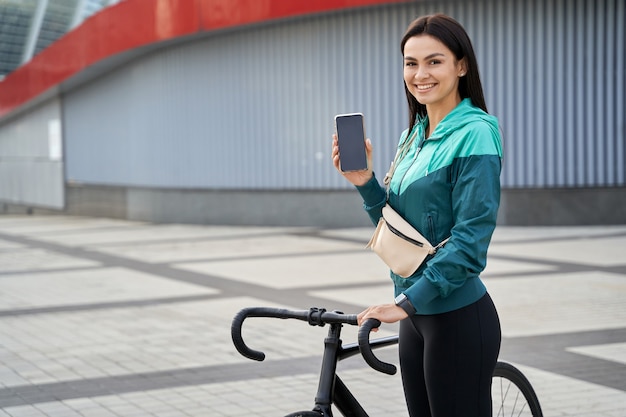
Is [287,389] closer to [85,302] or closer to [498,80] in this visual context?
[85,302]

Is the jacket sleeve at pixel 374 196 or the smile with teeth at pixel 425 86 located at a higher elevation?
the smile with teeth at pixel 425 86

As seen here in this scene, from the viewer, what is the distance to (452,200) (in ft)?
9.30

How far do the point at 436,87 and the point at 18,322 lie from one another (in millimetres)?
6345

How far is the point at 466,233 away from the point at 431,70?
49cm

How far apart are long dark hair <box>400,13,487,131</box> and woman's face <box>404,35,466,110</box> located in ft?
0.05

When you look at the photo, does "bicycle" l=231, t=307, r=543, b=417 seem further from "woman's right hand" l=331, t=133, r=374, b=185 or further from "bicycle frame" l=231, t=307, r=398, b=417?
"woman's right hand" l=331, t=133, r=374, b=185

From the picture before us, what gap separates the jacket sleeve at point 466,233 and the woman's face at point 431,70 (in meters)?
0.25

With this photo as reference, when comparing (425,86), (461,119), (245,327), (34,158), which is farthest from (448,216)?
(34,158)

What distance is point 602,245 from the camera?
13344 mm

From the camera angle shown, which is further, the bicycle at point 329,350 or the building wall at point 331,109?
the building wall at point 331,109

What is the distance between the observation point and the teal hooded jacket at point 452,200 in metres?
2.72

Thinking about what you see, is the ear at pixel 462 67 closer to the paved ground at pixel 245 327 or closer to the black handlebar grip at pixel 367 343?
the black handlebar grip at pixel 367 343

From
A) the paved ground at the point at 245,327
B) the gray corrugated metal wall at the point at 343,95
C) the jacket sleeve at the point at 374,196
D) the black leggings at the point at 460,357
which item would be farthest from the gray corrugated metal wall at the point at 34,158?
the black leggings at the point at 460,357

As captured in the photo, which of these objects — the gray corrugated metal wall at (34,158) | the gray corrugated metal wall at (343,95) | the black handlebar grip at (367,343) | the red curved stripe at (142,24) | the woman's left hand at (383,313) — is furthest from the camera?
the gray corrugated metal wall at (34,158)
